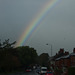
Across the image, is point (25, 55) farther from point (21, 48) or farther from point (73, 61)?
point (73, 61)

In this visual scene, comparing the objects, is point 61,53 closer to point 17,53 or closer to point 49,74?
point 17,53

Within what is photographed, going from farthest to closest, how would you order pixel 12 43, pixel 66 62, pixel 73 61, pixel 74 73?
pixel 12 43 < pixel 66 62 < pixel 73 61 < pixel 74 73

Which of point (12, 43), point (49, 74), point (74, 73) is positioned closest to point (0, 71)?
point (12, 43)

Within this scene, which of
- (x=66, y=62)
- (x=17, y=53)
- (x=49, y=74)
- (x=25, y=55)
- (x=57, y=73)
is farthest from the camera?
(x=25, y=55)

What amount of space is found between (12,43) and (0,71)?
14.6 meters

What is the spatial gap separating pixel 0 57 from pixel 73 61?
2097 centimetres

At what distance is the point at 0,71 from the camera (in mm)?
61125

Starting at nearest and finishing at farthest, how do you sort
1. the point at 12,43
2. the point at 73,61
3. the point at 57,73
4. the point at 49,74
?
the point at 49,74, the point at 57,73, the point at 73,61, the point at 12,43

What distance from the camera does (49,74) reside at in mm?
36719

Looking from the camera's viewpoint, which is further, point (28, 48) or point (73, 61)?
point (28, 48)

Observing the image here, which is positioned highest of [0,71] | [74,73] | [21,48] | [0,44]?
[21,48]

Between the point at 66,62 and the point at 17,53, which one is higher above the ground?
the point at 17,53

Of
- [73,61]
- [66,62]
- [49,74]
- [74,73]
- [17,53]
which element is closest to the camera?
[74,73]

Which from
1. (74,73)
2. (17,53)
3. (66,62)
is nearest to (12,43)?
(17,53)
